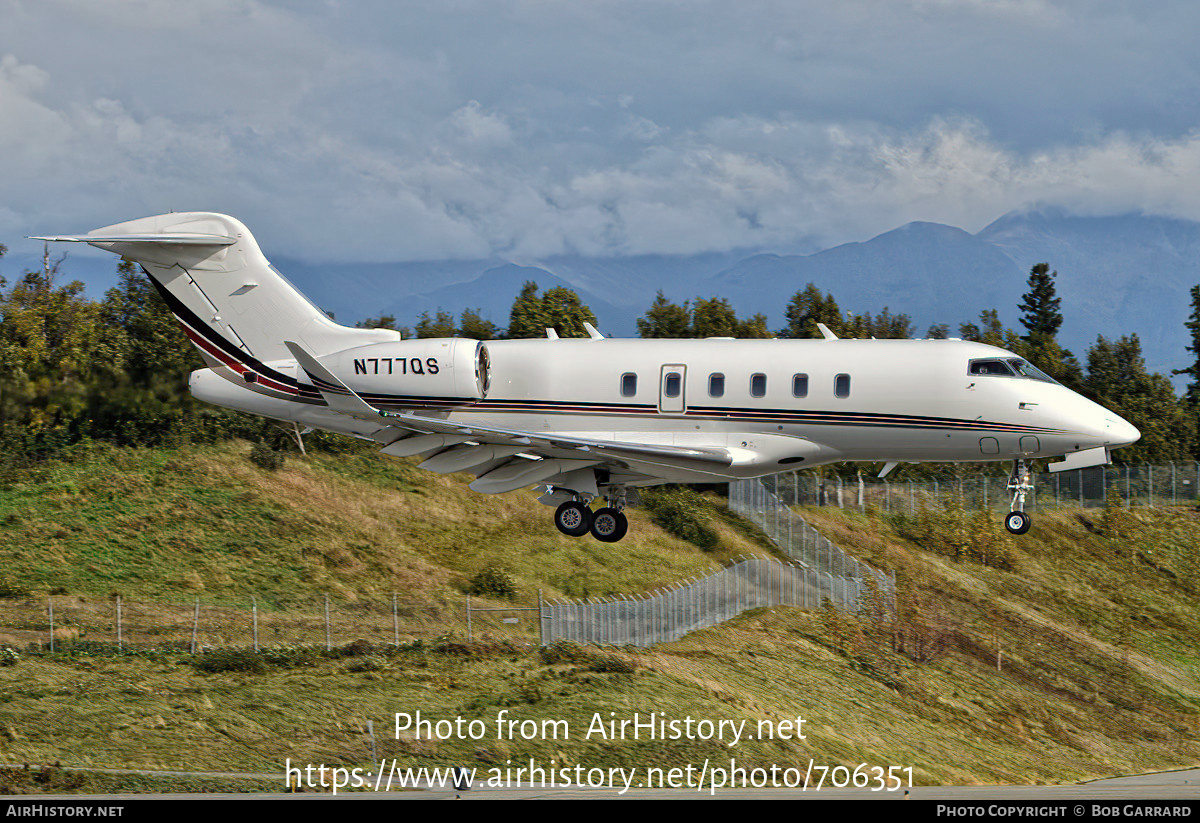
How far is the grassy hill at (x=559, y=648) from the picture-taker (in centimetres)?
3081

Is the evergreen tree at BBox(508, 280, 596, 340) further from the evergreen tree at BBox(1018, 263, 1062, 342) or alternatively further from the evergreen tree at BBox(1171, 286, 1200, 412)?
the evergreen tree at BBox(1018, 263, 1062, 342)

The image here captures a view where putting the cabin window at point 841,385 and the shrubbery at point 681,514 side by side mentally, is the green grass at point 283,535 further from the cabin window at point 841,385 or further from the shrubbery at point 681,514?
the cabin window at point 841,385

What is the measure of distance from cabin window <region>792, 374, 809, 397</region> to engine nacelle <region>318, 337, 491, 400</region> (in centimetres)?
684

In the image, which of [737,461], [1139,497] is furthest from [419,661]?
[1139,497]

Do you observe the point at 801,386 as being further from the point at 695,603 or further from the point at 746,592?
the point at 746,592

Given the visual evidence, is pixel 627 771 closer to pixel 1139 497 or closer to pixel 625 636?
pixel 625 636

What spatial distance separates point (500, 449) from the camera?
27.8 meters

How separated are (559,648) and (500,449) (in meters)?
12.9

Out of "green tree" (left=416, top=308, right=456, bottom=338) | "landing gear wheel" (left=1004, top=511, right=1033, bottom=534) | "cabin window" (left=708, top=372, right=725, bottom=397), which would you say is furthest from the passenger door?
"green tree" (left=416, top=308, right=456, bottom=338)

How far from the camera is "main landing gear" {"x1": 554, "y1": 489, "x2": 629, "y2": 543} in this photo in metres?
28.7

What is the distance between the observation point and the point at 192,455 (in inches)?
2288

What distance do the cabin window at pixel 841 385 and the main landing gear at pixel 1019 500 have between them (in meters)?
3.86

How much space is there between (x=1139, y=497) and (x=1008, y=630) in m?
26.9

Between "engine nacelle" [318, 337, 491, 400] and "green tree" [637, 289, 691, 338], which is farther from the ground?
"green tree" [637, 289, 691, 338]
